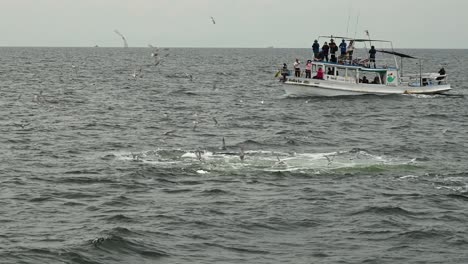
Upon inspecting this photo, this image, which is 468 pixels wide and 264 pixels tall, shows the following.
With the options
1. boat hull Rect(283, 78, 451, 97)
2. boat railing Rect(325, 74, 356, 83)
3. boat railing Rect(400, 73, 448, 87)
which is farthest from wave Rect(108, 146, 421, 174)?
boat railing Rect(400, 73, 448, 87)

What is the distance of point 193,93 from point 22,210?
47.0 meters

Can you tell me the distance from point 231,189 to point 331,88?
34.0 meters

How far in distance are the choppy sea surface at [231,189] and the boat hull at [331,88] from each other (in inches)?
379

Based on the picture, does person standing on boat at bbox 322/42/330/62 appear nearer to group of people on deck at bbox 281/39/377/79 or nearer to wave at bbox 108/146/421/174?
group of people on deck at bbox 281/39/377/79

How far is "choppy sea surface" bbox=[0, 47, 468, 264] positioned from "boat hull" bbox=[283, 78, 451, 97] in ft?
31.6

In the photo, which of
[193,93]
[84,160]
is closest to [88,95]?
[193,93]

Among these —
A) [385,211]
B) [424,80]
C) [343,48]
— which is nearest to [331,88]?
[343,48]

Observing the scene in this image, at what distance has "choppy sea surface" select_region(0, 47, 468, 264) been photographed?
18250 mm

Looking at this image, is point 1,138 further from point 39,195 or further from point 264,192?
point 264,192

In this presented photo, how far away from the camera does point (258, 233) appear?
19.4 meters

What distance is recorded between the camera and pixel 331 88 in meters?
57.1

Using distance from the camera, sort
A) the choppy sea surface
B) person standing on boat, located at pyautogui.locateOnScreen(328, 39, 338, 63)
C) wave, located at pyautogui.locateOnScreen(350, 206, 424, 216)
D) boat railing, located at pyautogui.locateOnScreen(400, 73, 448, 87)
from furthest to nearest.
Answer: boat railing, located at pyautogui.locateOnScreen(400, 73, 448, 87)
person standing on boat, located at pyautogui.locateOnScreen(328, 39, 338, 63)
wave, located at pyautogui.locateOnScreen(350, 206, 424, 216)
the choppy sea surface

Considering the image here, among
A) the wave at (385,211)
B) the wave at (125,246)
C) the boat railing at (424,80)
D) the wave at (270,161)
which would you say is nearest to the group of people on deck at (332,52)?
the boat railing at (424,80)

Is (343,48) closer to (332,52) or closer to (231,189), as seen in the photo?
(332,52)
